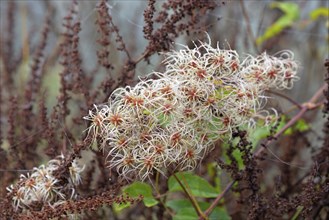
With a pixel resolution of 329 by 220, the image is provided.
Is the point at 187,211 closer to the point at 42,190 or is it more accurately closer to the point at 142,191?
the point at 142,191

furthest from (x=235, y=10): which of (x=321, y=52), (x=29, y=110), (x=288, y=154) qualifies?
(x=29, y=110)

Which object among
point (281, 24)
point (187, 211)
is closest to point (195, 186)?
point (187, 211)

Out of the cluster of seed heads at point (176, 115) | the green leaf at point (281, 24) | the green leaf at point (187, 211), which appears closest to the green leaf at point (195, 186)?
the green leaf at point (187, 211)

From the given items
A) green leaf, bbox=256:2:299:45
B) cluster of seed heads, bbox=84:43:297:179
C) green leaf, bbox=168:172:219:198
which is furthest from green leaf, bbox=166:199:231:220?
green leaf, bbox=256:2:299:45

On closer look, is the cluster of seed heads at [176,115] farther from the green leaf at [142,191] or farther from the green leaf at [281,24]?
the green leaf at [281,24]

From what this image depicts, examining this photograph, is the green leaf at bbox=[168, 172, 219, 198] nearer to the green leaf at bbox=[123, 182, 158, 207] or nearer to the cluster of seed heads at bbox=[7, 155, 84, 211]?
the green leaf at bbox=[123, 182, 158, 207]
